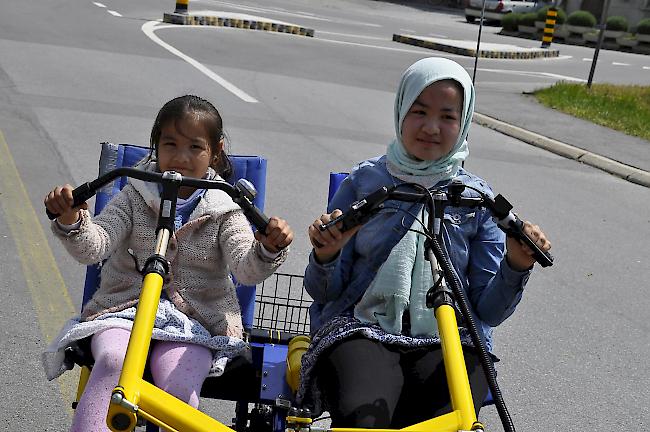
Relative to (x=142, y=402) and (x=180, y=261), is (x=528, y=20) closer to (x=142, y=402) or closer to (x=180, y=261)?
(x=180, y=261)

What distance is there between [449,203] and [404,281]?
56 centimetres

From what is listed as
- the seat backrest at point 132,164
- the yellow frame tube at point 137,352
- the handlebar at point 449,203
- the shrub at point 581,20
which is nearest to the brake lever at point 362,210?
the handlebar at point 449,203

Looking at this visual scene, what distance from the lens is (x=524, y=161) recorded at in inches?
413

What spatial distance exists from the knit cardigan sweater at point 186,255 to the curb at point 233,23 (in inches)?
716

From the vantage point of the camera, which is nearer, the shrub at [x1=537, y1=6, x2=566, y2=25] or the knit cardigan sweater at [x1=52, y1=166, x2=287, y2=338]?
the knit cardigan sweater at [x1=52, y1=166, x2=287, y2=338]

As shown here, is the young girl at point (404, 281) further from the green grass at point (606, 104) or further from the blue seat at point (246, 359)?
the green grass at point (606, 104)

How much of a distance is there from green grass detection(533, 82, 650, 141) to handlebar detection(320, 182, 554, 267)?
1065cm

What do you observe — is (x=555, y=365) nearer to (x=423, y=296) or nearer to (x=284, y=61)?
(x=423, y=296)

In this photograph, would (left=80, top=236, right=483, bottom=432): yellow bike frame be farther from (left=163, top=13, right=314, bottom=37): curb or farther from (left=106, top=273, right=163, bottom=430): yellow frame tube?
(left=163, top=13, right=314, bottom=37): curb

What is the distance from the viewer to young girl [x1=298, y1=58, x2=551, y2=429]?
9.37ft

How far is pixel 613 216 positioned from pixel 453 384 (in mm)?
6707

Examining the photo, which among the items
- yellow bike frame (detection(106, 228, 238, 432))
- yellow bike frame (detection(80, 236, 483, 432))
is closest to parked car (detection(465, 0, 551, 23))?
yellow bike frame (detection(80, 236, 483, 432))

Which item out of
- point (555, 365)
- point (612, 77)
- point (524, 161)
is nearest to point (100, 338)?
point (555, 365)

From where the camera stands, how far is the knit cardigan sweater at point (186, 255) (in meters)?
3.16
